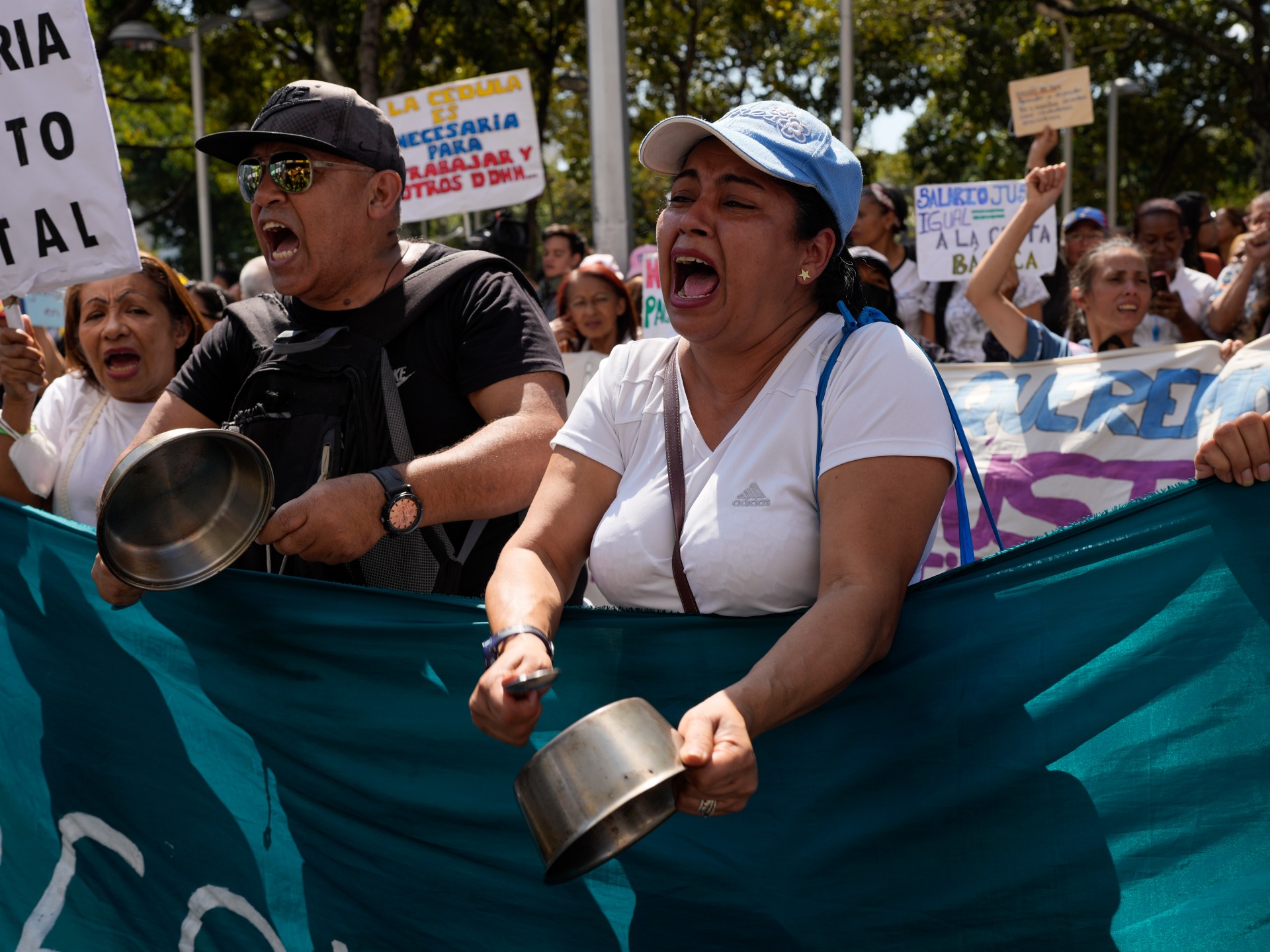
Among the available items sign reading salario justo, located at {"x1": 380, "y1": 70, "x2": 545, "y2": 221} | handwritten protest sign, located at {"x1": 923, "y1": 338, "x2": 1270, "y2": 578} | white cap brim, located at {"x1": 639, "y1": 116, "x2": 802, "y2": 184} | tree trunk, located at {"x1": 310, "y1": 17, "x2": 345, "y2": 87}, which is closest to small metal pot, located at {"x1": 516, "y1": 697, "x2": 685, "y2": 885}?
white cap brim, located at {"x1": 639, "y1": 116, "x2": 802, "y2": 184}

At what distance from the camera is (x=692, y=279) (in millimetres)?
2184

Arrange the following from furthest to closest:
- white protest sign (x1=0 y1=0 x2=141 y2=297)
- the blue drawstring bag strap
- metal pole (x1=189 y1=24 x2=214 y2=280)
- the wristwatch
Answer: metal pole (x1=189 y1=24 x2=214 y2=280)
white protest sign (x1=0 y1=0 x2=141 y2=297)
the wristwatch
the blue drawstring bag strap

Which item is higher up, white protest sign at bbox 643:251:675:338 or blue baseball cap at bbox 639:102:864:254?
blue baseball cap at bbox 639:102:864:254

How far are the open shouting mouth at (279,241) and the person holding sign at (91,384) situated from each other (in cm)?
102

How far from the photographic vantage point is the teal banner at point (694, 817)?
1.90m

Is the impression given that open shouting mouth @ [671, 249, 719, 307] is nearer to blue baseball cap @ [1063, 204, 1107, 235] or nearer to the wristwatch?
the wristwatch

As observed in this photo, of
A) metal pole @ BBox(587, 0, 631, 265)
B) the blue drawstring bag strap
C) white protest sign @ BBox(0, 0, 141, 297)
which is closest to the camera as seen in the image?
the blue drawstring bag strap

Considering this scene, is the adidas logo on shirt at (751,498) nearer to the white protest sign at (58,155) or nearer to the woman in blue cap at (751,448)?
the woman in blue cap at (751,448)

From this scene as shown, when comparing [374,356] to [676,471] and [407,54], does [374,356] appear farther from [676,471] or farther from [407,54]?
[407,54]

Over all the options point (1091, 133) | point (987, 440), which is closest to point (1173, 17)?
point (1091, 133)

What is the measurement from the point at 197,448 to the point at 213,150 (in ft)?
3.15

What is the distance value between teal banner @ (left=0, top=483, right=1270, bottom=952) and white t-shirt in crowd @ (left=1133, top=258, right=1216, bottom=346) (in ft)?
12.3

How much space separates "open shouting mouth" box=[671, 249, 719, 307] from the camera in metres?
2.15

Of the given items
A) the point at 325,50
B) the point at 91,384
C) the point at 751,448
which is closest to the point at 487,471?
the point at 751,448
